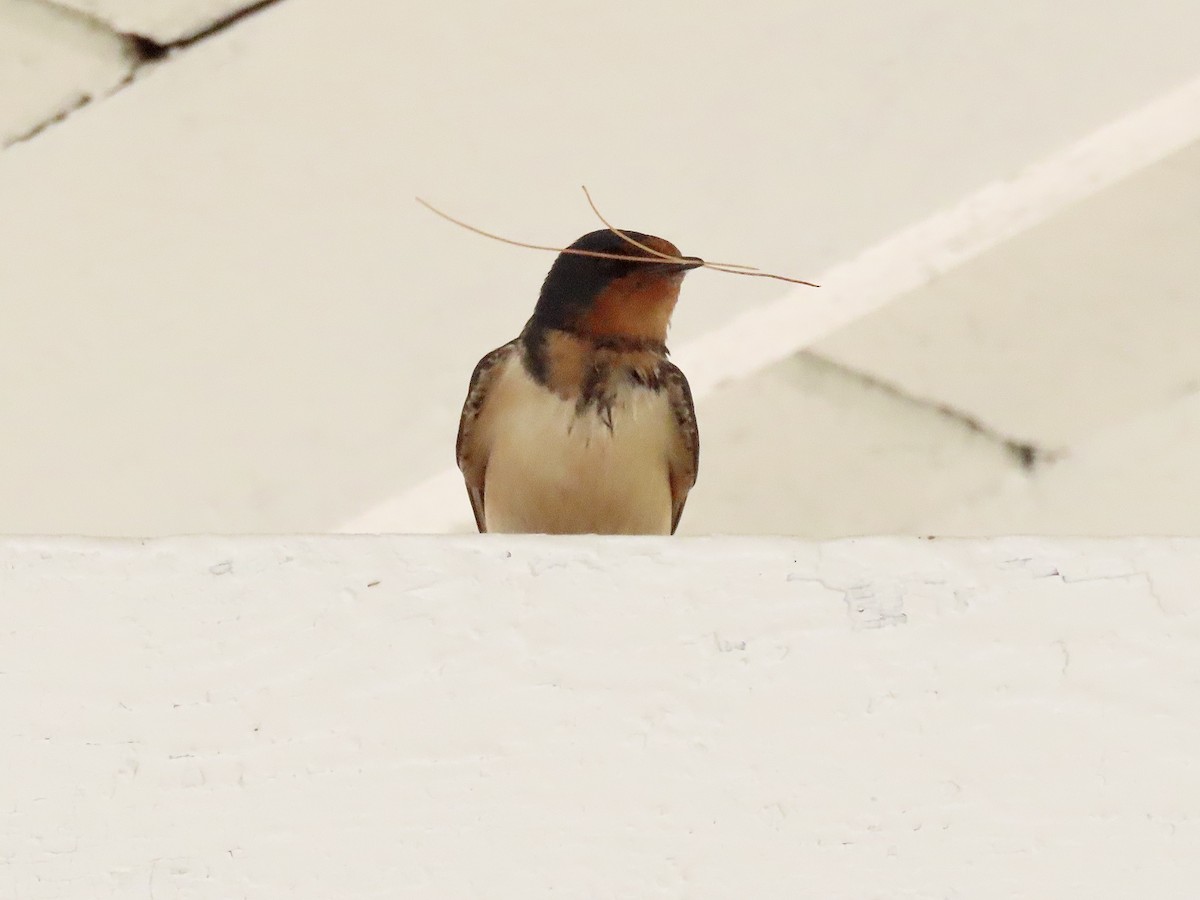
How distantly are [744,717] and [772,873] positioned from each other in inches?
2.6

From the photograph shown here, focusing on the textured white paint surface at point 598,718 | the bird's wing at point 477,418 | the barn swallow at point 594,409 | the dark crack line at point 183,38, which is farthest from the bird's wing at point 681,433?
the dark crack line at point 183,38

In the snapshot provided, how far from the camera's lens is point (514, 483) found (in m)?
1.12

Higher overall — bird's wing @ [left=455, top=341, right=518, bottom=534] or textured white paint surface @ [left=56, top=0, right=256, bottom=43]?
textured white paint surface @ [left=56, top=0, right=256, bottom=43]

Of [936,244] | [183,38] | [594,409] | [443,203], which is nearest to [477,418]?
[594,409]

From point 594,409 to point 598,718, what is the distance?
48 centimetres

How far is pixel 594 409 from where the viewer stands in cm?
110

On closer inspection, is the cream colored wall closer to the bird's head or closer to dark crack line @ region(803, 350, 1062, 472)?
dark crack line @ region(803, 350, 1062, 472)

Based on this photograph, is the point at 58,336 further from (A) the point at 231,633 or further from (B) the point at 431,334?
(A) the point at 231,633

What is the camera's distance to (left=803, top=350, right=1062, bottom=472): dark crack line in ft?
4.86

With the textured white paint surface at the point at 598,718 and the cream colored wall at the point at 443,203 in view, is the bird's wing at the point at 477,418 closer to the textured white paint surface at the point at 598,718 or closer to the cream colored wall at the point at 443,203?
the cream colored wall at the point at 443,203

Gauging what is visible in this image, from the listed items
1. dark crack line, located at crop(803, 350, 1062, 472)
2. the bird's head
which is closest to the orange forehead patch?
the bird's head

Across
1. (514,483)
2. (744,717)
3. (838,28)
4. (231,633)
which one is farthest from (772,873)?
(838,28)

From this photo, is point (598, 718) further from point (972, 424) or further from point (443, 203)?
point (972, 424)

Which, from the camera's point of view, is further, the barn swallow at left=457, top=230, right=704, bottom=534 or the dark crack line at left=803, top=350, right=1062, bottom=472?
the dark crack line at left=803, top=350, right=1062, bottom=472
